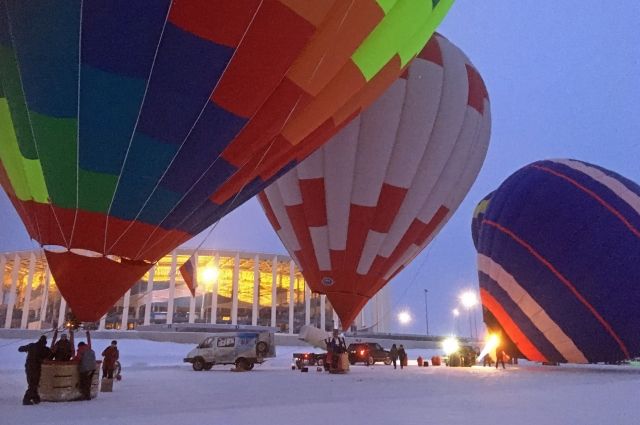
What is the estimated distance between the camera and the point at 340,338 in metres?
15.4

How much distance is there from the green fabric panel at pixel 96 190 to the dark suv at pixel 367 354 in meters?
18.2

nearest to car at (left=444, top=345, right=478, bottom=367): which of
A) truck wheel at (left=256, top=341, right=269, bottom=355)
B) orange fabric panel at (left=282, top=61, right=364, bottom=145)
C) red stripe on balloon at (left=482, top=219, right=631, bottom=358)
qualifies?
red stripe on balloon at (left=482, top=219, right=631, bottom=358)

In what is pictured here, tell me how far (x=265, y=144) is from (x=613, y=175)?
13010mm

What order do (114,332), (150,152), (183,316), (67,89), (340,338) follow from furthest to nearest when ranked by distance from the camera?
(183,316)
(114,332)
(340,338)
(150,152)
(67,89)

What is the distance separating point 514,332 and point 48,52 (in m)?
14.9

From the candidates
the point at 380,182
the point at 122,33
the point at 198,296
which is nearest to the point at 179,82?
the point at 122,33

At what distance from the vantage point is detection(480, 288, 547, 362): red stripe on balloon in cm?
1562

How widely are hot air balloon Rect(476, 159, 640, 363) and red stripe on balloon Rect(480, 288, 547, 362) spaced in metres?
0.04

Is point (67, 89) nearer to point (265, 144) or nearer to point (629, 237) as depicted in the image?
point (265, 144)

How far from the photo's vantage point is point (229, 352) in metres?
17.6

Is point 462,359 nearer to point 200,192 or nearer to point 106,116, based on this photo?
point 200,192

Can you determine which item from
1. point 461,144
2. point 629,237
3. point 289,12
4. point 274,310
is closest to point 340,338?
point 461,144

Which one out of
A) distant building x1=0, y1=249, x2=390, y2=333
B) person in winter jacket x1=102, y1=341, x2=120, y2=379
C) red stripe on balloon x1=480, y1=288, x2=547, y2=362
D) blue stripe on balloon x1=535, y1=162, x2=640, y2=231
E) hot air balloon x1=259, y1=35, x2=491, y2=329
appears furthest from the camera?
distant building x1=0, y1=249, x2=390, y2=333

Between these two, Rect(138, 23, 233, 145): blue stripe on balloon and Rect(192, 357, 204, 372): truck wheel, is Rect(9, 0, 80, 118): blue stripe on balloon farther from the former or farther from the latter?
Rect(192, 357, 204, 372): truck wheel
